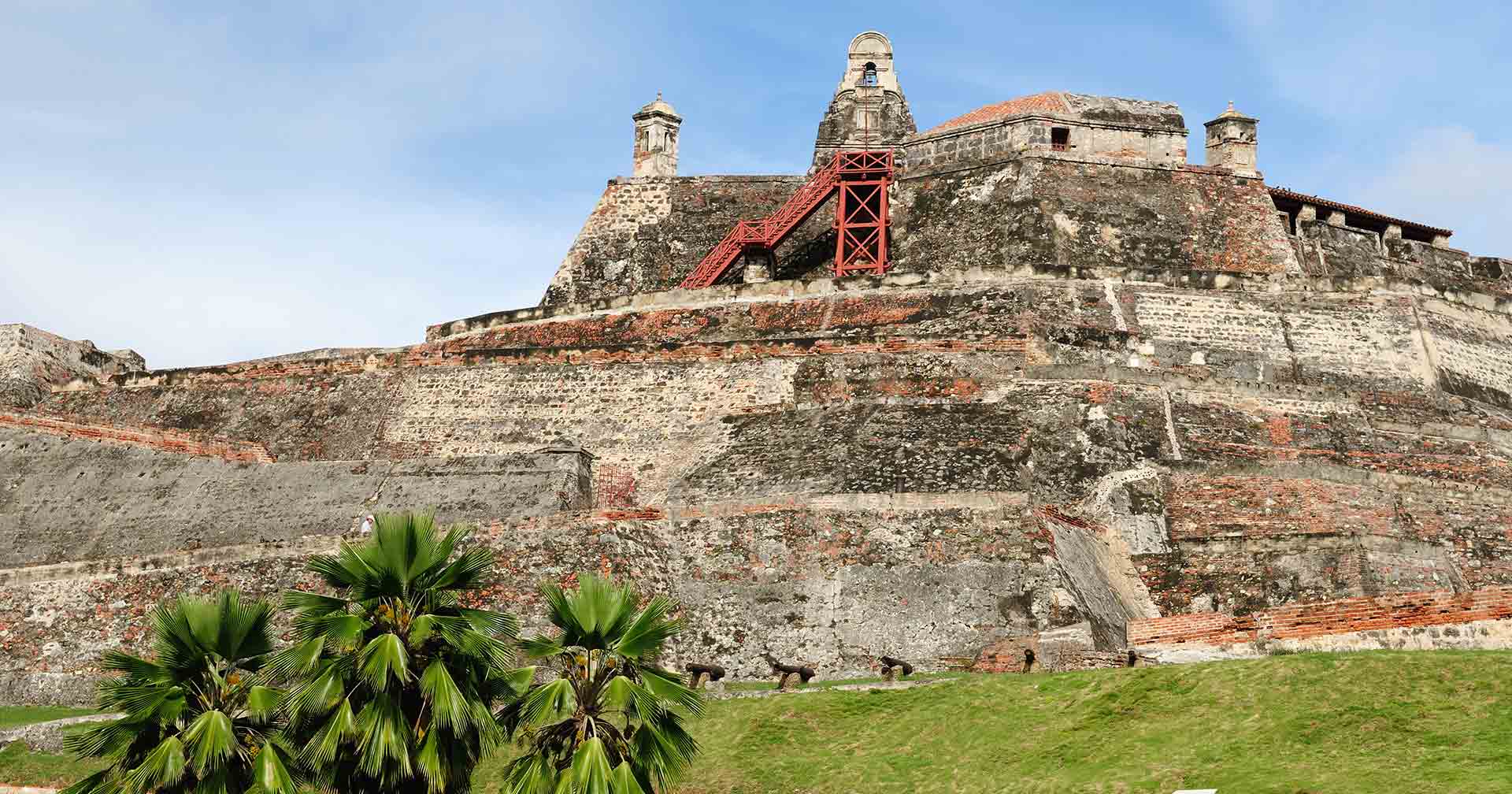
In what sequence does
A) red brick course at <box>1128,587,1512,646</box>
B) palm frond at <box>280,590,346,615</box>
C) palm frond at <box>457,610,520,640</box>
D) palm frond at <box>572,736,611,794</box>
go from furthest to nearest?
red brick course at <box>1128,587,1512,646</box> → palm frond at <box>457,610,520,640</box> → palm frond at <box>280,590,346,615</box> → palm frond at <box>572,736,611,794</box>

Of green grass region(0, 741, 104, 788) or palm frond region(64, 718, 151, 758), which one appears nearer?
palm frond region(64, 718, 151, 758)

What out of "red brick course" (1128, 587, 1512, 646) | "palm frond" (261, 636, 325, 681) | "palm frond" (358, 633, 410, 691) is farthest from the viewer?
"red brick course" (1128, 587, 1512, 646)

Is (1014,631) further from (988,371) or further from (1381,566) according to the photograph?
(988,371)

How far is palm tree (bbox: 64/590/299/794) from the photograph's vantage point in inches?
629

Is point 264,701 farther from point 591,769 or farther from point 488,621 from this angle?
point 591,769

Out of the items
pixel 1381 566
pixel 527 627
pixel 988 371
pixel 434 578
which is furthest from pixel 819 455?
pixel 434 578

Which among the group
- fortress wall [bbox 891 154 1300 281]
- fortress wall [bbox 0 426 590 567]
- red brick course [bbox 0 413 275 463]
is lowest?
fortress wall [bbox 0 426 590 567]

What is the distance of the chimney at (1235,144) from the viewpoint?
3919cm

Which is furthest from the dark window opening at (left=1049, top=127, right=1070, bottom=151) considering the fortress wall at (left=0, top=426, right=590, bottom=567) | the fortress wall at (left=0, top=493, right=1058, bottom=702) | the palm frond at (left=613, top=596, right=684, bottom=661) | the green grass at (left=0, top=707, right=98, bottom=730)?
the palm frond at (left=613, top=596, right=684, bottom=661)

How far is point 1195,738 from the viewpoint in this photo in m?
17.7

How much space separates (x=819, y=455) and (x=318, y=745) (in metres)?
13.4

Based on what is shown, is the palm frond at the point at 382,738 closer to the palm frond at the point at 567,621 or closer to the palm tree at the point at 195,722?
the palm tree at the point at 195,722

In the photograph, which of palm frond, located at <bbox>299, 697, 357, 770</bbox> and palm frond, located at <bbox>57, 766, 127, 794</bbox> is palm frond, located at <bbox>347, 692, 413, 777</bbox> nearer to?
palm frond, located at <bbox>299, 697, 357, 770</bbox>

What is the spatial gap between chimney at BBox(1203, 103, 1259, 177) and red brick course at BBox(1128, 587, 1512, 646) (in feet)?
64.0
